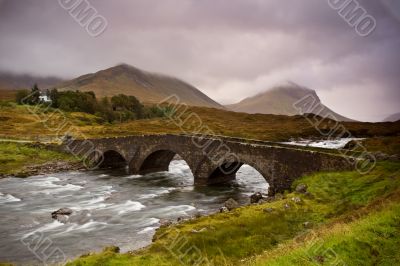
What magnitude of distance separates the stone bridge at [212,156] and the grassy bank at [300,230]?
7.23ft

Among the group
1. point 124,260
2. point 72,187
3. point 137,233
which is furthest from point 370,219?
point 72,187

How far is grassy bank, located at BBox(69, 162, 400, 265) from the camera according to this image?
47.5ft

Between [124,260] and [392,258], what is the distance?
1161cm

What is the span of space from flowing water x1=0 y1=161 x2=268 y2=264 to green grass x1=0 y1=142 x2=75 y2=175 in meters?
7.05

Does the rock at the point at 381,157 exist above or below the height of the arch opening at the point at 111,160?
above

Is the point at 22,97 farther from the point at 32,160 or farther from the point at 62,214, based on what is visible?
the point at 62,214

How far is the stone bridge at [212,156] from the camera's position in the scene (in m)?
33.6

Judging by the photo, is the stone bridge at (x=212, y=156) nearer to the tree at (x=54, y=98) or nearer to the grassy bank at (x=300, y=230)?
the grassy bank at (x=300, y=230)

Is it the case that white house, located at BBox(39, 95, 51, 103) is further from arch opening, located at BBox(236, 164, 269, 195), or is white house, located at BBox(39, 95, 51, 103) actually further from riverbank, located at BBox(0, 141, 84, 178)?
arch opening, located at BBox(236, 164, 269, 195)

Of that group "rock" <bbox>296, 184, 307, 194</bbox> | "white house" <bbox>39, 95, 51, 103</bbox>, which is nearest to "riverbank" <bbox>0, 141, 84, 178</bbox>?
"rock" <bbox>296, 184, 307, 194</bbox>

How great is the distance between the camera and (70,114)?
116 m

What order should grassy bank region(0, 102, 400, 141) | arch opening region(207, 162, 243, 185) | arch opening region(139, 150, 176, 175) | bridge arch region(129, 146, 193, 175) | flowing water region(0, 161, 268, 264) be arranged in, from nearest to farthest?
flowing water region(0, 161, 268, 264)
arch opening region(207, 162, 243, 185)
bridge arch region(129, 146, 193, 175)
arch opening region(139, 150, 176, 175)
grassy bank region(0, 102, 400, 141)

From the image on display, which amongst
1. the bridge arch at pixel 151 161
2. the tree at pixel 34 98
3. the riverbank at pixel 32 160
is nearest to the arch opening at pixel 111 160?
the riverbank at pixel 32 160

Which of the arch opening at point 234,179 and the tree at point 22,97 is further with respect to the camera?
the tree at point 22,97
